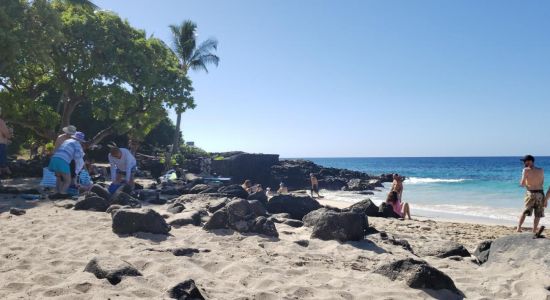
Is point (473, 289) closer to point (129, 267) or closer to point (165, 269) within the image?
point (165, 269)

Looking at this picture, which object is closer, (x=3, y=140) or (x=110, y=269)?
(x=110, y=269)

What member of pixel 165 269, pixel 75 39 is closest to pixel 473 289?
pixel 165 269

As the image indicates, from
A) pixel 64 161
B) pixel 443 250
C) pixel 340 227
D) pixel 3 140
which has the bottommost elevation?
pixel 443 250

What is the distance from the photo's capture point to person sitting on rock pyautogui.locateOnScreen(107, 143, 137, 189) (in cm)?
973

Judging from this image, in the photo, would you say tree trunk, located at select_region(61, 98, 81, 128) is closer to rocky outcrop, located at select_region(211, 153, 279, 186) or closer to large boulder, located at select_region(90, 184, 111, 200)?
large boulder, located at select_region(90, 184, 111, 200)

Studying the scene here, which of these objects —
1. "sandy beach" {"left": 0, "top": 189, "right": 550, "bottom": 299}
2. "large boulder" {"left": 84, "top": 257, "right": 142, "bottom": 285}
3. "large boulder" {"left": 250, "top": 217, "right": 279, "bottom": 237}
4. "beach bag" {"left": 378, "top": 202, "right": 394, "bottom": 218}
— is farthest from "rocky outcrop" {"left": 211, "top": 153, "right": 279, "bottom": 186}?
"large boulder" {"left": 84, "top": 257, "right": 142, "bottom": 285}

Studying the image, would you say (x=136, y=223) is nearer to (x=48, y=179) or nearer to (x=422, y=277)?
(x=422, y=277)

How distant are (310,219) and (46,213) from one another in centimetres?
458

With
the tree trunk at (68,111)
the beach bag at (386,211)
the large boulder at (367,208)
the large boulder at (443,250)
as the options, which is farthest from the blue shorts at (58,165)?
the tree trunk at (68,111)

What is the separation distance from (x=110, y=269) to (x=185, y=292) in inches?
33.7

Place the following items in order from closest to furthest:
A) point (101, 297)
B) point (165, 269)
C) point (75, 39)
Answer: point (101, 297), point (165, 269), point (75, 39)

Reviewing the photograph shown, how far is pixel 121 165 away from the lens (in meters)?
9.93

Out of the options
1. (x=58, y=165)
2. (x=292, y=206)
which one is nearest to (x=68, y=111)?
(x=58, y=165)

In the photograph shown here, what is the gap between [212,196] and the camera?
992 cm
